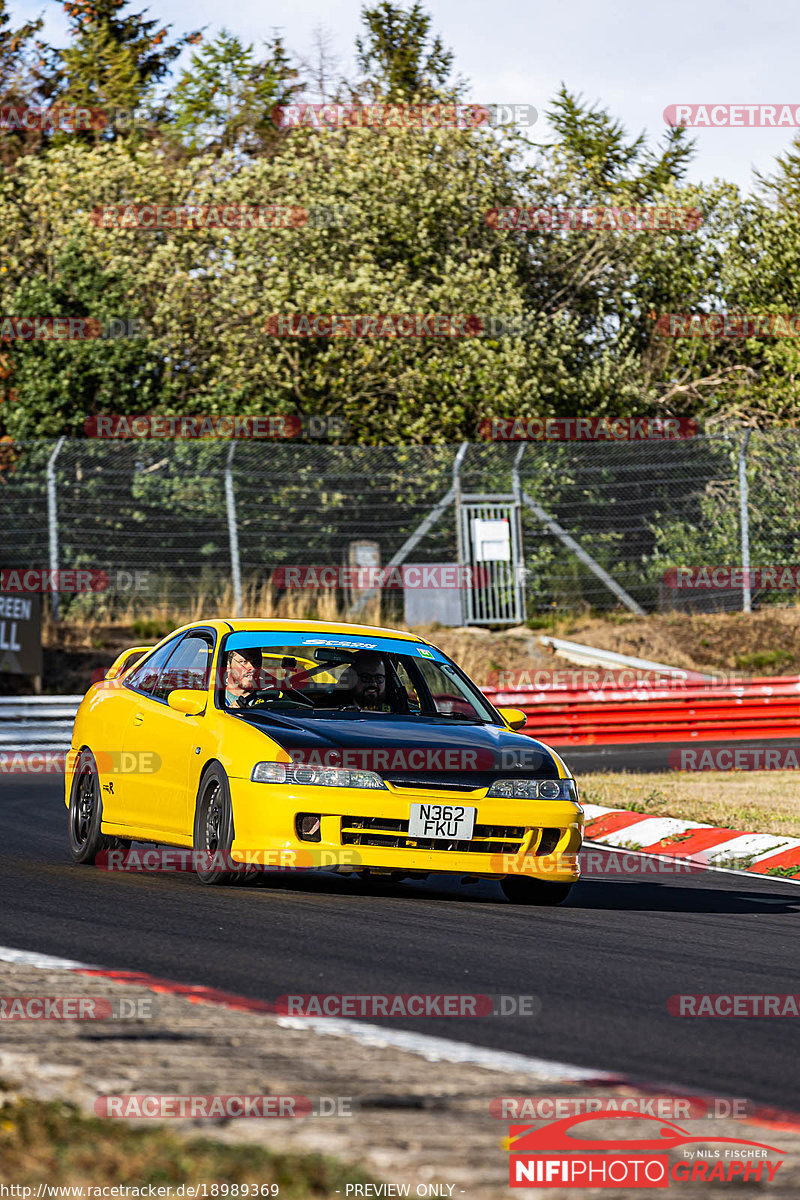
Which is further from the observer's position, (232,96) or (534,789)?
(232,96)

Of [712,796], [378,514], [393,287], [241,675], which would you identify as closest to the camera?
[241,675]

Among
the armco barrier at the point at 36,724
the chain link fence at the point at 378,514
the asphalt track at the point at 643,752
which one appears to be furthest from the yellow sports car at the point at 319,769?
the chain link fence at the point at 378,514

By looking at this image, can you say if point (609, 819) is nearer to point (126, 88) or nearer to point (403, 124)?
point (403, 124)

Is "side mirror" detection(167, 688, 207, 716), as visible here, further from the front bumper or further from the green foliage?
the green foliage

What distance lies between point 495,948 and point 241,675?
2973 mm

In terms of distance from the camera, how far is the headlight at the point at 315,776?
8836mm

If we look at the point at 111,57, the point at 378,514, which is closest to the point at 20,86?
the point at 111,57

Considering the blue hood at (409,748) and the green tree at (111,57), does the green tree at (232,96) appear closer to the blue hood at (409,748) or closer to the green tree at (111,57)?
the green tree at (111,57)

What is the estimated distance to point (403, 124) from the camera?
1378 inches

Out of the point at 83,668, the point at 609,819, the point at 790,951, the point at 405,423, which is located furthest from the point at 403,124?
the point at 790,951

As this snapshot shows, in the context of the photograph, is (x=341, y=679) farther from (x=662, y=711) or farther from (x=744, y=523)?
(x=744, y=523)

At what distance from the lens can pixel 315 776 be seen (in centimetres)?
886

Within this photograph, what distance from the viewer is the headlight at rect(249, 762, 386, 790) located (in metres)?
8.84

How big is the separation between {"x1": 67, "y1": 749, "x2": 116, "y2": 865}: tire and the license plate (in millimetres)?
2427
